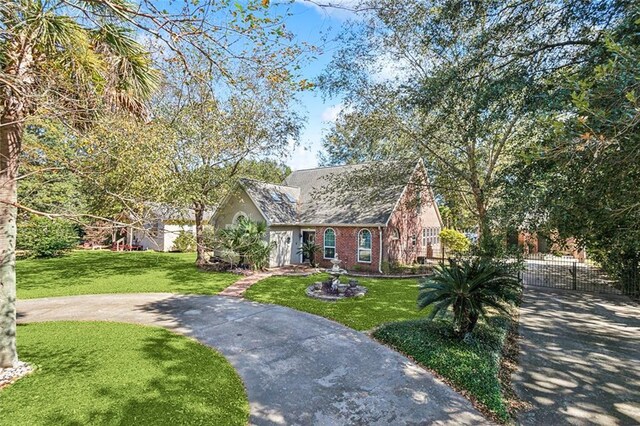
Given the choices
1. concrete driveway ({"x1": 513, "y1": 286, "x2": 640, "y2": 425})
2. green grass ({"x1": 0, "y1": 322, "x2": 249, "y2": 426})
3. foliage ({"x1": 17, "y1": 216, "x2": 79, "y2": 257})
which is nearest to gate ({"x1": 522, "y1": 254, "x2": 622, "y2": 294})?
concrete driveway ({"x1": 513, "y1": 286, "x2": 640, "y2": 425})

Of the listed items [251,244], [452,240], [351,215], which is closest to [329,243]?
[351,215]

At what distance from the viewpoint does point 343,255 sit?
63.8 feet

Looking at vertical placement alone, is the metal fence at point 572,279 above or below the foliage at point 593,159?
below

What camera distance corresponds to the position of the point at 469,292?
7.63 metres

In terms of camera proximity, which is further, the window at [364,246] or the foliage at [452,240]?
the foliage at [452,240]

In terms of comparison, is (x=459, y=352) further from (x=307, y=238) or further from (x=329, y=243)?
(x=307, y=238)

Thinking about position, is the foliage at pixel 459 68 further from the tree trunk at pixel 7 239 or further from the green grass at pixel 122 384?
the tree trunk at pixel 7 239

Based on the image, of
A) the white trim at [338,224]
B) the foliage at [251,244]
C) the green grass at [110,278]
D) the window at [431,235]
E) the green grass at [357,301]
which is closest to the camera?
the green grass at [357,301]

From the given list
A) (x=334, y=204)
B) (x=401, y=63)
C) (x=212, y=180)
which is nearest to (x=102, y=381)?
(x=212, y=180)

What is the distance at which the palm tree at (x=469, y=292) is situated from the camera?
761cm

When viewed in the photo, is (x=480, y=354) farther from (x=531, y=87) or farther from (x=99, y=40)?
(x=99, y=40)

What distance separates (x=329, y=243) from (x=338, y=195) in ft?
11.4

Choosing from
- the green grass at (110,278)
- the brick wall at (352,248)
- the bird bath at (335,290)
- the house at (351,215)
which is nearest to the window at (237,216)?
the house at (351,215)

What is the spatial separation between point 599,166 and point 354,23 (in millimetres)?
11316
